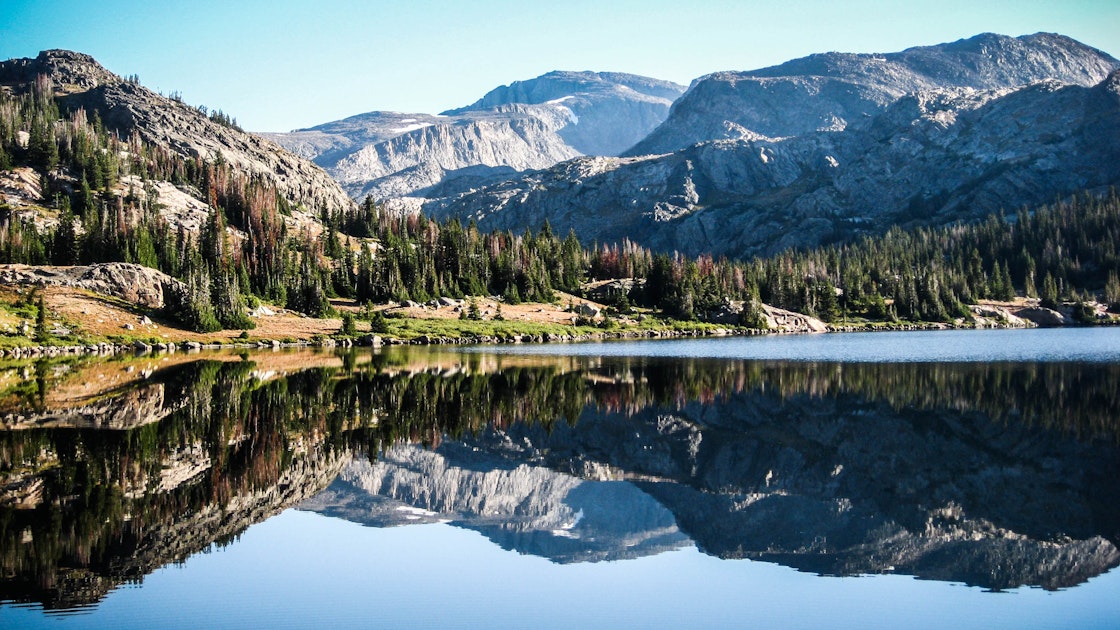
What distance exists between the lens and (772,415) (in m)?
33.7

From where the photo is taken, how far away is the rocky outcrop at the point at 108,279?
94181 millimetres

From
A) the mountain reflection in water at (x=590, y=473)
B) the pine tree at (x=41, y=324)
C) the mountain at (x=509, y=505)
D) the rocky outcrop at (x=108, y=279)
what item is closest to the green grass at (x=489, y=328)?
the rocky outcrop at (x=108, y=279)

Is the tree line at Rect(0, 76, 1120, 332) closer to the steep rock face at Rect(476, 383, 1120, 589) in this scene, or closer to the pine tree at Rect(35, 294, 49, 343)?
the pine tree at Rect(35, 294, 49, 343)

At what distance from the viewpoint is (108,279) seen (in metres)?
97.3

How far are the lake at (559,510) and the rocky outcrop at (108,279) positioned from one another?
210ft

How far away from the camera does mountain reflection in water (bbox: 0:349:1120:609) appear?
1555 cm

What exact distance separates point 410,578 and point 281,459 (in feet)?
34.6

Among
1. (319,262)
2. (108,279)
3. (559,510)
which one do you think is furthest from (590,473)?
(319,262)

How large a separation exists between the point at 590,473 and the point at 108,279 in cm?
9374

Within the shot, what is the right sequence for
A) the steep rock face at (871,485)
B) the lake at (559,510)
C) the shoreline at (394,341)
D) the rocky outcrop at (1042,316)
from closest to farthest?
the lake at (559,510) → the steep rock face at (871,485) → the shoreline at (394,341) → the rocky outcrop at (1042,316)

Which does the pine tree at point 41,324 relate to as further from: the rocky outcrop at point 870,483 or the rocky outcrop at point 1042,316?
the rocky outcrop at point 1042,316

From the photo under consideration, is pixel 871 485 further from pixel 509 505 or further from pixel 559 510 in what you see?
pixel 509 505

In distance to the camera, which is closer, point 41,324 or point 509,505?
point 509,505

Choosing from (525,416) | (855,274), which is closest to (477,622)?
(525,416)
